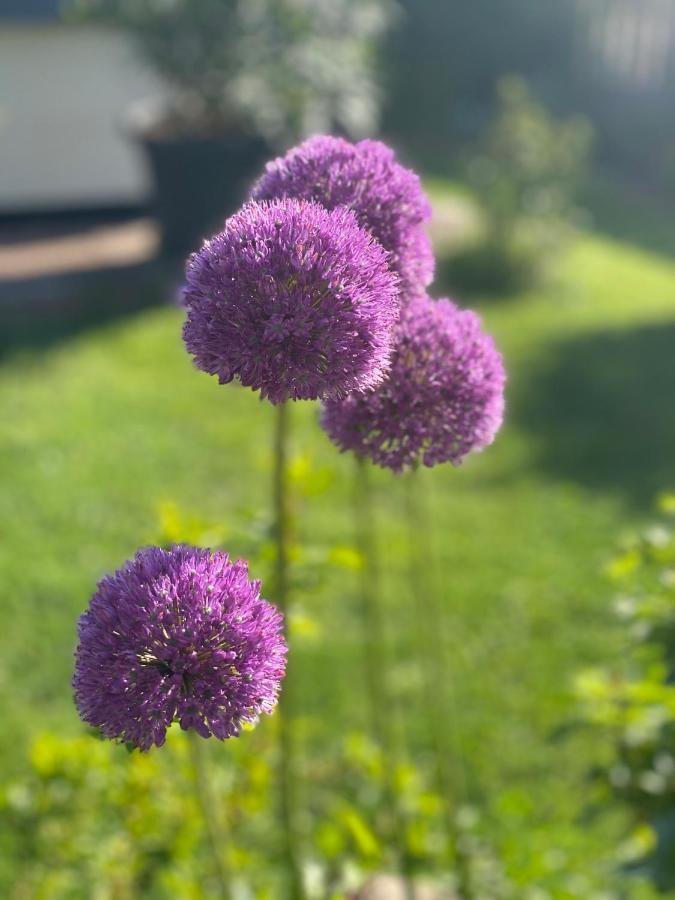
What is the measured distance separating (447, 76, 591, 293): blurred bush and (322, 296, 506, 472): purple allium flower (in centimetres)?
777

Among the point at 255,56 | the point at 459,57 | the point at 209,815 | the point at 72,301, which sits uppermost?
the point at 459,57

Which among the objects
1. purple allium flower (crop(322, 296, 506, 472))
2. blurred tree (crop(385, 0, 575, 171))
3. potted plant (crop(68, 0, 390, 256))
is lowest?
purple allium flower (crop(322, 296, 506, 472))

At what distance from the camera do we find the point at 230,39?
8.50 metres

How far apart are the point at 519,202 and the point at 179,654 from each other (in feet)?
28.9

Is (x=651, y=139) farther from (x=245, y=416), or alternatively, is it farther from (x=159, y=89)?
(x=245, y=416)

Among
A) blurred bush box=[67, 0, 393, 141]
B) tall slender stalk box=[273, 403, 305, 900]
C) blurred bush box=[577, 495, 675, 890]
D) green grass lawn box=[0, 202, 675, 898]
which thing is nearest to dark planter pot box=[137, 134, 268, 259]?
blurred bush box=[67, 0, 393, 141]

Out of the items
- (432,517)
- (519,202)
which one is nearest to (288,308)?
(432,517)

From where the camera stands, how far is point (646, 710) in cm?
229

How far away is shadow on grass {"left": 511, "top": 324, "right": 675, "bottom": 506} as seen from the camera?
18.5ft

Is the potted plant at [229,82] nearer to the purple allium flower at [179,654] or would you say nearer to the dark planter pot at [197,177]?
the dark planter pot at [197,177]

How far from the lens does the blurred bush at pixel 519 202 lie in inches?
347

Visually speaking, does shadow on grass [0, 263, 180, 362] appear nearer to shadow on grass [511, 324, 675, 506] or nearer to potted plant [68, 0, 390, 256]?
potted plant [68, 0, 390, 256]

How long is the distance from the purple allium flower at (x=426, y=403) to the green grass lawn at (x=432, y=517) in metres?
0.81

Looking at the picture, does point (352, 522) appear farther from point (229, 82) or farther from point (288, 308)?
point (229, 82)
